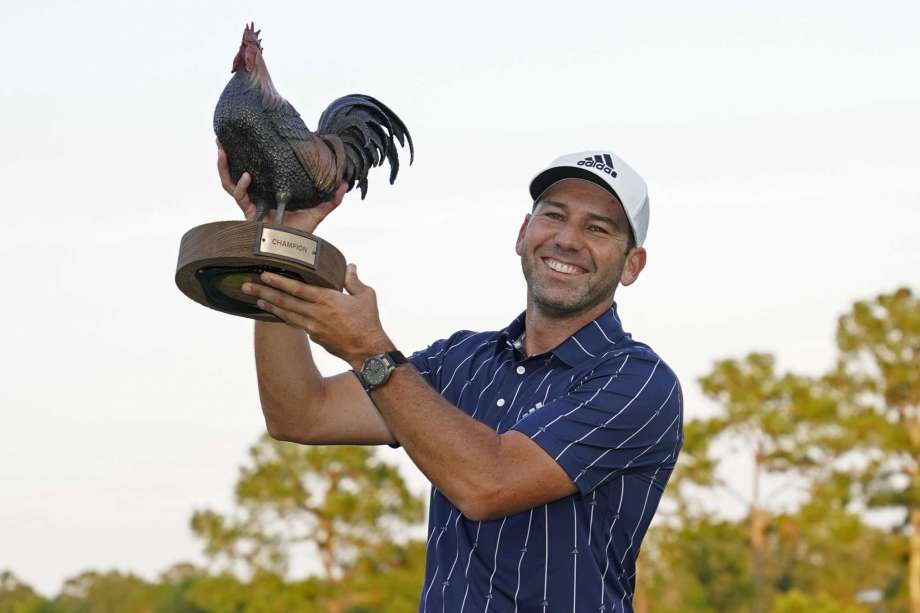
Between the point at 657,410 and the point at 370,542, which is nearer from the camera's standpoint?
the point at 657,410

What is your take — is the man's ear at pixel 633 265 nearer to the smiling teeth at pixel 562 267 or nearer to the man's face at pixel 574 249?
the man's face at pixel 574 249

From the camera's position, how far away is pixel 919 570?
115 ft

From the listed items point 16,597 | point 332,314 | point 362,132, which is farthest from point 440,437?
point 16,597

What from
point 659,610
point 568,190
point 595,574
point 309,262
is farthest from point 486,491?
point 659,610

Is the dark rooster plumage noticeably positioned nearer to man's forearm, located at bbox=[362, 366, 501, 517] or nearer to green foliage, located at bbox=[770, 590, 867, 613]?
man's forearm, located at bbox=[362, 366, 501, 517]

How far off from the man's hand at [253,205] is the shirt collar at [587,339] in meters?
0.76

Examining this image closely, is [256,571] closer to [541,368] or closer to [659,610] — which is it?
[659,610]

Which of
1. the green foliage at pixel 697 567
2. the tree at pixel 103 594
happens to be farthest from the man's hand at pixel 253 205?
the tree at pixel 103 594

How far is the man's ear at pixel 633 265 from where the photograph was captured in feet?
17.7

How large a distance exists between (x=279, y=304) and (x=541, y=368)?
43.5 inches

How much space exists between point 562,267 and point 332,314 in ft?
3.66

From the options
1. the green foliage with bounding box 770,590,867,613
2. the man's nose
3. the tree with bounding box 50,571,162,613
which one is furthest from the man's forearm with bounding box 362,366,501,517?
the tree with bounding box 50,571,162,613

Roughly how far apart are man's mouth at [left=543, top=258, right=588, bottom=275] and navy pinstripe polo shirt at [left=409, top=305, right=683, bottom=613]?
0.19 metres

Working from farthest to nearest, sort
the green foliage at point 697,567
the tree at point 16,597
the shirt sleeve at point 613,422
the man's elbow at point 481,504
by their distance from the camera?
the tree at point 16,597 < the green foliage at point 697,567 < the shirt sleeve at point 613,422 < the man's elbow at point 481,504
